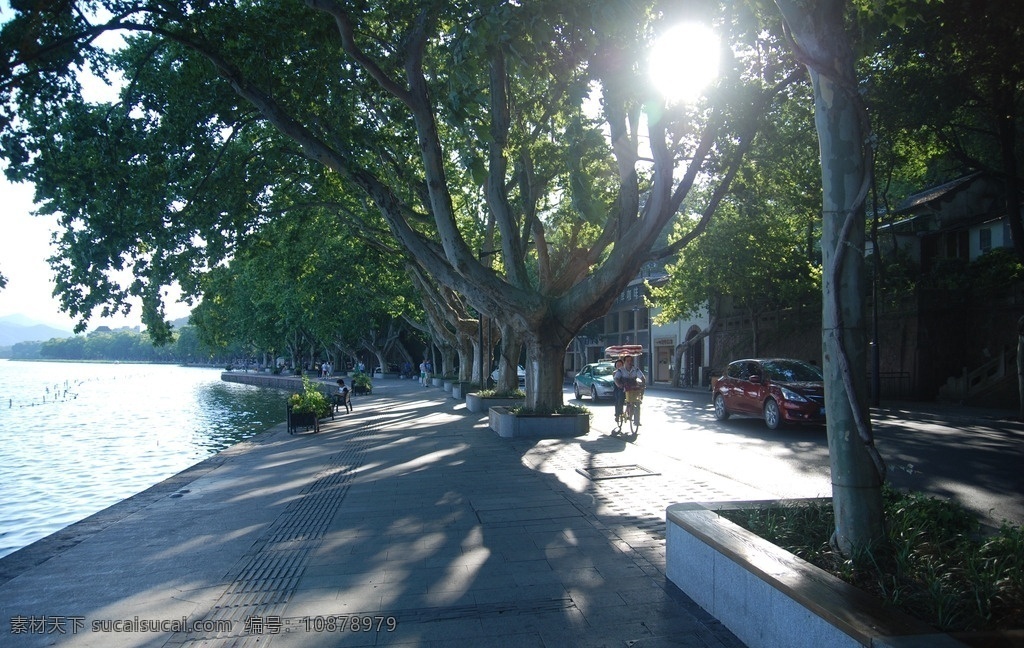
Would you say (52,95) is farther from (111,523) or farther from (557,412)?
(557,412)

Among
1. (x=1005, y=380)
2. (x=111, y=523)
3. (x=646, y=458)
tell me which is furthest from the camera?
(x=1005, y=380)

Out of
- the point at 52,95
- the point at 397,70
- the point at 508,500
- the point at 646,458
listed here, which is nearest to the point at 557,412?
the point at 646,458

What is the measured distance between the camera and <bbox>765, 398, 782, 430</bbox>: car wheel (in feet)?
49.2

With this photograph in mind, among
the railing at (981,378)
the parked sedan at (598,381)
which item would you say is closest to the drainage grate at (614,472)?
the parked sedan at (598,381)

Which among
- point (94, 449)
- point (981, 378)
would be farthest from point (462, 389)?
point (981, 378)

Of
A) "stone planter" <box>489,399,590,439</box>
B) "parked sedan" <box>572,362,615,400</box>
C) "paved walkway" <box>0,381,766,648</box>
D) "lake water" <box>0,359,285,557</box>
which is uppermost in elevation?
"parked sedan" <box>572,362,615,400</box>

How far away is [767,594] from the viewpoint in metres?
3.79

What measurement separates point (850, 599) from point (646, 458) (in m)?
7.90

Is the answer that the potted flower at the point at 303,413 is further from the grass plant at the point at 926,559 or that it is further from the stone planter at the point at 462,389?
the grass plant at the point at 926,559

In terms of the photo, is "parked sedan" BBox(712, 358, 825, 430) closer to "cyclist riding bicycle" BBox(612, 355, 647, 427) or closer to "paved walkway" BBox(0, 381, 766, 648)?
"cyclist riding bicycle" BBox(612, 355, 647, 427)

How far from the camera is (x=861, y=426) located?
13.9 feet

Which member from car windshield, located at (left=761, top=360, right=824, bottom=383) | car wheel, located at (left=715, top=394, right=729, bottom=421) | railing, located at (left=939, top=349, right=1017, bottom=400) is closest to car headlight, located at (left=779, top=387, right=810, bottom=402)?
car windshield, located at (left=761, top=360, right=824, bottom=383)

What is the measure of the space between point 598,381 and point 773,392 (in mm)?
11617

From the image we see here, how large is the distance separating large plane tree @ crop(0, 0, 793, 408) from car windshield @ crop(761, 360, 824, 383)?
4.37 m
